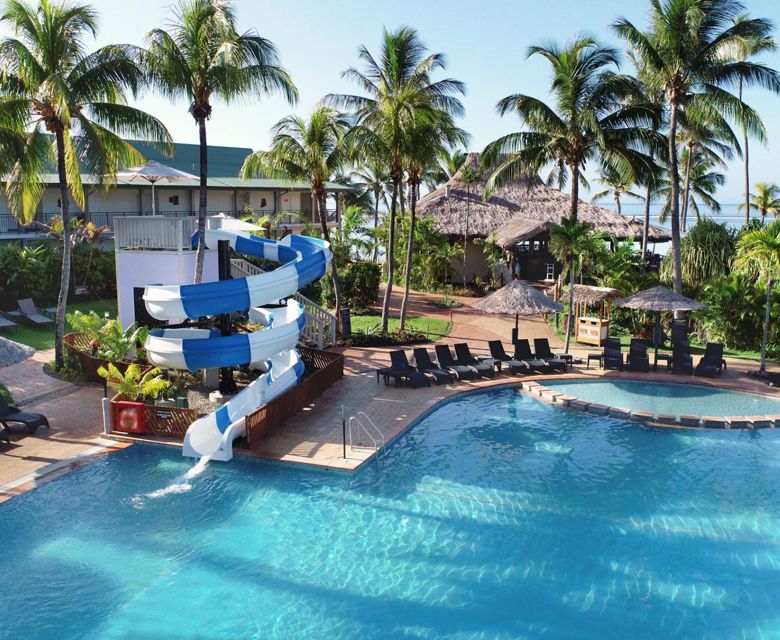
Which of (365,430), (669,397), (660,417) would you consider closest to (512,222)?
(669,397)

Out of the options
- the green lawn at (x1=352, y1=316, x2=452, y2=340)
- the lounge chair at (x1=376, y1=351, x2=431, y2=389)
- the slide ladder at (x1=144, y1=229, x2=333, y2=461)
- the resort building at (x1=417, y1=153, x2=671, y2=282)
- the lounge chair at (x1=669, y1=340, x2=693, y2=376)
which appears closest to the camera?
the slide ladder at (x1=144, y1=229, x2=333, y2=461)

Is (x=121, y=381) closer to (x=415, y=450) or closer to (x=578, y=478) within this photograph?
(x=415, y=450)

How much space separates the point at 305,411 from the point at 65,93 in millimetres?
9020

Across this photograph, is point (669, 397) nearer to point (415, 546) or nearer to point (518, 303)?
point (518, 303)

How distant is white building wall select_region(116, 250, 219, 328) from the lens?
21109 mm

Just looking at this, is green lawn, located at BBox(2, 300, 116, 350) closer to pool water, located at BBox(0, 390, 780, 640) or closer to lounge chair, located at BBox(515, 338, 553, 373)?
pool water, located at BBox(0, 390, 780, 640)

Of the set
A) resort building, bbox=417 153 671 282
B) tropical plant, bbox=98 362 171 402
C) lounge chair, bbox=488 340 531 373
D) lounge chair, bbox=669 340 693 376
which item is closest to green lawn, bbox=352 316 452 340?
lounge chair, bbox=488 340 531 373

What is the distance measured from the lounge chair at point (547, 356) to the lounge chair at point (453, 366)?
2.46 meters

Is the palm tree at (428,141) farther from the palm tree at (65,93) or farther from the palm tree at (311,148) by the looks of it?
the palm tree at (65,93)

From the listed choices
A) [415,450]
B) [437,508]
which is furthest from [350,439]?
[437,508]

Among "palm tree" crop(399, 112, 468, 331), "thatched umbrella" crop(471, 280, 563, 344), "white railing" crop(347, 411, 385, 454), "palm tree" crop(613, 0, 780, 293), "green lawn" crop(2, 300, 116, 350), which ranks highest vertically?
"palm tree" crop(613, 0, 780, 293)

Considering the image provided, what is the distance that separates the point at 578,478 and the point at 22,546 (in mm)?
9656

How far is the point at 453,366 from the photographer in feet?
67.9

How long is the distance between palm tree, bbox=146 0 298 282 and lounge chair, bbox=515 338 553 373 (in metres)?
9.69
